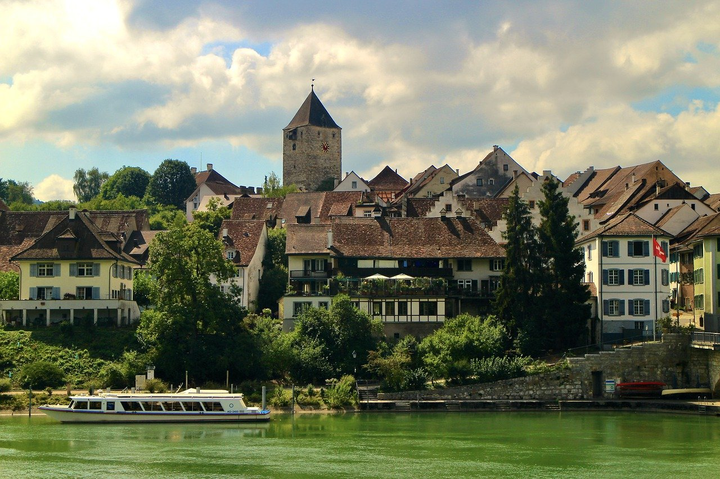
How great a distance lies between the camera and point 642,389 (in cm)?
7788

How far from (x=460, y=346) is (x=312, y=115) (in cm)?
10577

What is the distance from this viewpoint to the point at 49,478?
5119 centimetres

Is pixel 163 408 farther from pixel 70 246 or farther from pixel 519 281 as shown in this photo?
pixel 519 281

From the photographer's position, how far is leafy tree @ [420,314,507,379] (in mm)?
77875

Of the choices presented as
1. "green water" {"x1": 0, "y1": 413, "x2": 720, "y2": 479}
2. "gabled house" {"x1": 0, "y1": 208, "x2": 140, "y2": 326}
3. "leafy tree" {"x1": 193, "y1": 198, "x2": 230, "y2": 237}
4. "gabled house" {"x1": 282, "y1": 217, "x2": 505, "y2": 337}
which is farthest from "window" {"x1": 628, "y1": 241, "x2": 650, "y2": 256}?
"leafy tree" {"x1": 193, "y1": 198, "x2": 230, "y2": 237}

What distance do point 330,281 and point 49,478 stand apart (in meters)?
38.8

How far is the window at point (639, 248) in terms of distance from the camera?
276 ft

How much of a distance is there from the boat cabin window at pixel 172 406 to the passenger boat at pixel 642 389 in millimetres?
29311

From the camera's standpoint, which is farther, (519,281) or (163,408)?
(519,281)

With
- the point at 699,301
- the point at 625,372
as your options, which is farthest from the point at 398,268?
the point at 699,301

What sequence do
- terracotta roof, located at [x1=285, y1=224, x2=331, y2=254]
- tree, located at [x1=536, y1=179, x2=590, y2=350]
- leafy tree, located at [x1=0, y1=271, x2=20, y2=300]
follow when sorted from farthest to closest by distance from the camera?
terracotta roof, located at [x1=285, y1=224, x2=331, y2=254], leafy tree, located at [x1=0, y1=271, x2=20, y2=300], tree, located at [x1=536, y1=179, x2=590, y2=350]

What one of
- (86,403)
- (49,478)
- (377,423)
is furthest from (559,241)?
(49,478)

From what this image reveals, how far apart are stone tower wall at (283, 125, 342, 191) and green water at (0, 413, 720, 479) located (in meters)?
106

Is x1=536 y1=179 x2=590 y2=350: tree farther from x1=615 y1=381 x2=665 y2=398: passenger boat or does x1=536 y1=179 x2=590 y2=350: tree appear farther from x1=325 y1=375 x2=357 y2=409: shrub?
x1=325 y1=375 x2=357 y2=409: shrub
